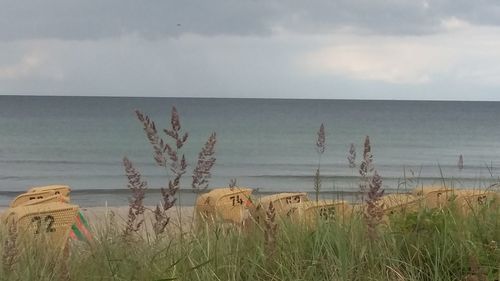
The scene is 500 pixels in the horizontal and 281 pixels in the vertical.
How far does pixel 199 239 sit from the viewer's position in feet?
10.2

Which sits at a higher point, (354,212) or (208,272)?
(354,212)

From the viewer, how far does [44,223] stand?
3938 millimetres

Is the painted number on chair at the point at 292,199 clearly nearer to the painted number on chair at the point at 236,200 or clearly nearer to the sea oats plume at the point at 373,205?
the painted number on chair at the point at 236,200

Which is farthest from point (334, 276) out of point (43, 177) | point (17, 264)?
point (43, 177)

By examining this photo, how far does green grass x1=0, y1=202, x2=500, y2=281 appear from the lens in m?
2.71

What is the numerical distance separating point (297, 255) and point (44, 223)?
1835 mm

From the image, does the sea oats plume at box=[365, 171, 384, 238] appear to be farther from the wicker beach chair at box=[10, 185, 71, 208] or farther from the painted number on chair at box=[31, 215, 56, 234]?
the wicker beach chair at box=[10, 185, 71, 208]

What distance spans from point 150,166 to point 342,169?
7.38 meters

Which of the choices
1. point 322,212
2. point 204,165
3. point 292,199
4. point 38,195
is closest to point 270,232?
point 204,165

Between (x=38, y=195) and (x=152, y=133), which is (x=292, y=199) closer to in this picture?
(x=38, y=195)

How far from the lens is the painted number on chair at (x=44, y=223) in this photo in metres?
3.83

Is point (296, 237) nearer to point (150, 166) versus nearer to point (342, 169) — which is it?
point (342, 169)

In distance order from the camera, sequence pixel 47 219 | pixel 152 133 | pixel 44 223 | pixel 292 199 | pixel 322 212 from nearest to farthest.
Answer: pixel 152 133, pixel 322 212, pixel 44 223, pixel 47 219, pixel 292 199

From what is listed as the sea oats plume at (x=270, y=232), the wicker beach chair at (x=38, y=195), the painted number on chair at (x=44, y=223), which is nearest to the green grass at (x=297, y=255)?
the sea oats plume at (x=270, y=232)
